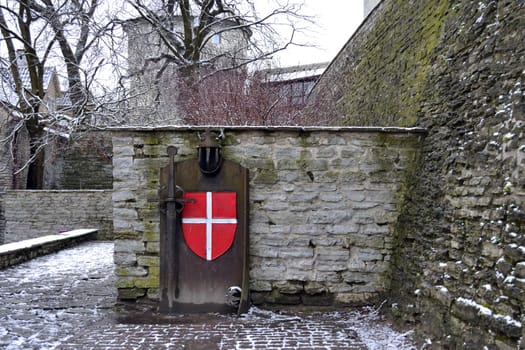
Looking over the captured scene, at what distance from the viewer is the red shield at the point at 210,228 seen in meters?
4.77

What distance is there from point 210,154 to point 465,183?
2462mm

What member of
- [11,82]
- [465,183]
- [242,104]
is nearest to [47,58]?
[11,82]

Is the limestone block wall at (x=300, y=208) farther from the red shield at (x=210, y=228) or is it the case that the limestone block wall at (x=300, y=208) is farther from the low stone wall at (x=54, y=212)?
the low stone wall at (x=54, y=212)

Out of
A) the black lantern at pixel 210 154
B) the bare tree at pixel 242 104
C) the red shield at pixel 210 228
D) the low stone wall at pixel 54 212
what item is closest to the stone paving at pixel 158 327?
the red shield at pixel 210 228

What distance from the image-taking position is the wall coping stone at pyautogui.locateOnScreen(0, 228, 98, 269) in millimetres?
7521

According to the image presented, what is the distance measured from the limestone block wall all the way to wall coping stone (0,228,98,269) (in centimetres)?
374

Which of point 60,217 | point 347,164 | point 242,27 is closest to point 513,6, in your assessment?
point 347,164

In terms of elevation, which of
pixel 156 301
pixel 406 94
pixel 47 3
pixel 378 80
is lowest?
pixel 156 301

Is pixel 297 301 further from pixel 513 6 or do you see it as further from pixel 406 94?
pixel 513 6

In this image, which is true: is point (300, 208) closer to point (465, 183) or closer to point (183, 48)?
point (465, 183)

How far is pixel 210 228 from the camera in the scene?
477cm

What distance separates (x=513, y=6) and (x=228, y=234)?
322 centimetres

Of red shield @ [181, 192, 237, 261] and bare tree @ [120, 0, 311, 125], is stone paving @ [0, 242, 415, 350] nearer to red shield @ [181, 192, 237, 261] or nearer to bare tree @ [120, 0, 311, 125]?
red shield @ [181, 192, 237, 261]

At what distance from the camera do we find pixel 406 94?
5.59 meters
